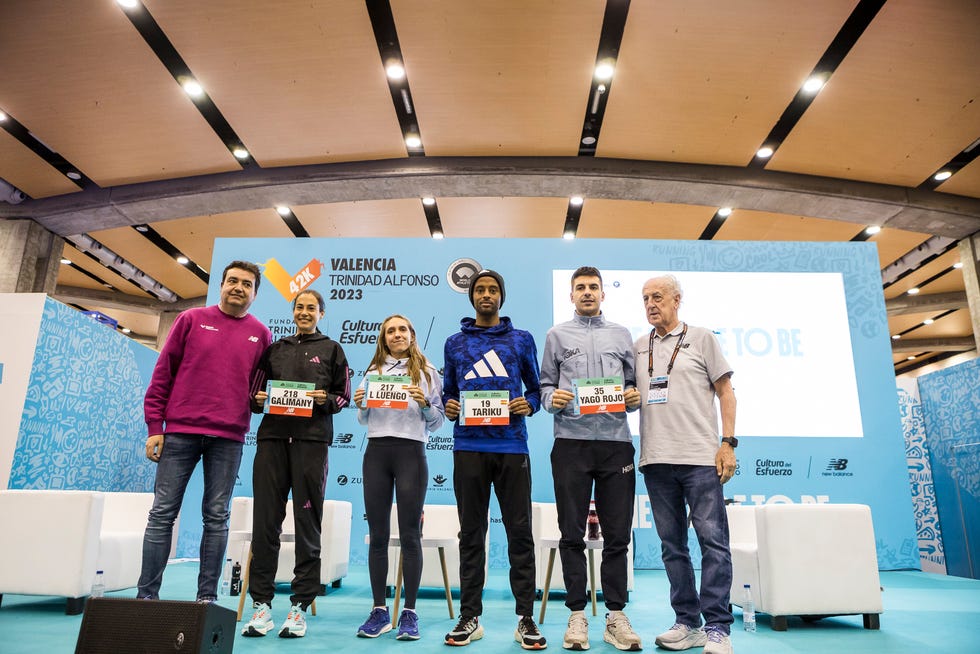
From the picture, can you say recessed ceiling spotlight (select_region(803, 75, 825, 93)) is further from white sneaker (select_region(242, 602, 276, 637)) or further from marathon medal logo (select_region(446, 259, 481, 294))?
white sneaker (select_region(242, 602, 276, 637))

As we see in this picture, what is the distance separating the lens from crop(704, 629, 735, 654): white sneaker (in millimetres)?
2117

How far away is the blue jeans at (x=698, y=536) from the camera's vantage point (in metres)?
2.24

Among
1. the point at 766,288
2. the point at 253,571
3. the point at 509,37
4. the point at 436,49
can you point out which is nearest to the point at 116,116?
the point at 436,49

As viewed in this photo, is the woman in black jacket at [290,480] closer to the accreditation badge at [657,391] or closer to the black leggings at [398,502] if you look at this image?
the black leggings at [398,502]

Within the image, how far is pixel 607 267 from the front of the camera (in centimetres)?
588

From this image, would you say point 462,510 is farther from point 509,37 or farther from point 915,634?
point 509,37

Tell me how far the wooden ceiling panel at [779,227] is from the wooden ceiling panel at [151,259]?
331 inches

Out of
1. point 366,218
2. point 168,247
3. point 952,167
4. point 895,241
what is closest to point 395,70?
point 366,218

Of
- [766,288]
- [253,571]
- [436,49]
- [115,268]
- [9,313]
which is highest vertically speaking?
[436,49]

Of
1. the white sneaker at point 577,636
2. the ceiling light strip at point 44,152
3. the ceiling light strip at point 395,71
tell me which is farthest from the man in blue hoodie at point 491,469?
the ceiling light strip at point 44,152

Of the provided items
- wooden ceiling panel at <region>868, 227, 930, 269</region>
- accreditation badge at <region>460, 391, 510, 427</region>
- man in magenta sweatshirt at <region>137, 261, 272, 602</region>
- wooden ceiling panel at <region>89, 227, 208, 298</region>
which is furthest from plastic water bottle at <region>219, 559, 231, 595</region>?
wooden ceiling panel at <region>868, 227, 930, 269</region>

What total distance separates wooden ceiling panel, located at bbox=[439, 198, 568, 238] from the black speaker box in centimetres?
681

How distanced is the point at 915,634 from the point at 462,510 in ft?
7.14

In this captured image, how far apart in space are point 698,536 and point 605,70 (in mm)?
4760
